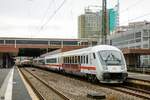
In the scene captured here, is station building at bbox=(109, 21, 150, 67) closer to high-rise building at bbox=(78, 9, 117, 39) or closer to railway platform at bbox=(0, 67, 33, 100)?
high-rise building at bbox=(78, 9, 117, 39)

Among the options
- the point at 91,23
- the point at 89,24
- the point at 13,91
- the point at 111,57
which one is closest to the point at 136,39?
the point at 91,23

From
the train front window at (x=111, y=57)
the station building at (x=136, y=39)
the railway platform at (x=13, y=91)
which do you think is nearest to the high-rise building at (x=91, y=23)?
the railway platform at (x=13, y=91)

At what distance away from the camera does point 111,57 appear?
26.5m

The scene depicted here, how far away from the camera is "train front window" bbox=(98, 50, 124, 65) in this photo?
26188 mm

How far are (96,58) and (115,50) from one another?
5.17ft

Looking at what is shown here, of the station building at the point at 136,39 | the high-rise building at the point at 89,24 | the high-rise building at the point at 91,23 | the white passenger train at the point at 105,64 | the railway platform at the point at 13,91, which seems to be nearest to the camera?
the railway platform at the point at 13,91

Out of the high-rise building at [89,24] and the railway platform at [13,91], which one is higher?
the high-rise building at [89,24]

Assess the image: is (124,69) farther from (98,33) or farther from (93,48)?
(98,33)

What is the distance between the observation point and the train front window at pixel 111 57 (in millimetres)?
26188

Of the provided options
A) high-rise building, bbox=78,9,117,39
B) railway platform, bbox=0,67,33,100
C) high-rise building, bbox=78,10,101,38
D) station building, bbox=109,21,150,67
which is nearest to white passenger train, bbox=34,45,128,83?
railway platform, bbox=0,67,33,100

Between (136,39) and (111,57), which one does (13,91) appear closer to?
(111,57)

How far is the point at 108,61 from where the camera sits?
1032 inches

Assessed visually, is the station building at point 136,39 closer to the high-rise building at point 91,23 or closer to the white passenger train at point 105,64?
the high-rise building at point 91,23

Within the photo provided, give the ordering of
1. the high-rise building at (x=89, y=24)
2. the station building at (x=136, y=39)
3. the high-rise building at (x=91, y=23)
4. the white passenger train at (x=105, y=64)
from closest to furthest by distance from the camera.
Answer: the white passenger train at (x=105, y=64) → the high-rise building at (x=91, y=23) → the high-rise building at (x=89, y=24) → the station building at (x=136, y=39)
